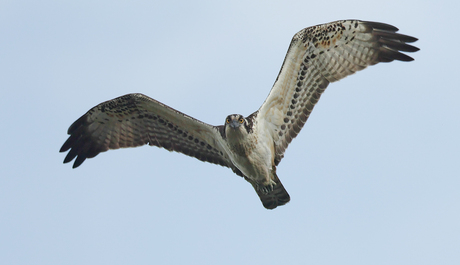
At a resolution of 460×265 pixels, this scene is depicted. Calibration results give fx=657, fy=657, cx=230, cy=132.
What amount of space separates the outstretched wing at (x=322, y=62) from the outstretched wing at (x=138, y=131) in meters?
1.18

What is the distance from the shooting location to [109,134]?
12.5m

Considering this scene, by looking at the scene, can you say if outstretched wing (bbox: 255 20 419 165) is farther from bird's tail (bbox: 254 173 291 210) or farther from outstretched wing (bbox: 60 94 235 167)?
outstretched wing (bbox: 60 94 235 167)

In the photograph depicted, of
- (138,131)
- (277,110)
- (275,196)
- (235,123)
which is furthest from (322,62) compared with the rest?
(138,131)

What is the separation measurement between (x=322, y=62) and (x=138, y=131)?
144 inches

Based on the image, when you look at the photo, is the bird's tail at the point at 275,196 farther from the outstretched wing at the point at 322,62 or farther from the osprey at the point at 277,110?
the outstretched wing at the point at 322,62

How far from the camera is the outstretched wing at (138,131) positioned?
11.9 m

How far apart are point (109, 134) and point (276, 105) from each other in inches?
129

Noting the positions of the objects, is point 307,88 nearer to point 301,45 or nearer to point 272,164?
point 301,45

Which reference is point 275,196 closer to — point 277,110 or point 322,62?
point 277,110

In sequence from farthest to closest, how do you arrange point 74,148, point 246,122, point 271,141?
1. point 74,148
2. point 271,141
3. point 246,122

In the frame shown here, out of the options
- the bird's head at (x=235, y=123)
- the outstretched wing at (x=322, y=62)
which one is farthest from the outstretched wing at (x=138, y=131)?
the outstretched wing at (x=322, y=62)

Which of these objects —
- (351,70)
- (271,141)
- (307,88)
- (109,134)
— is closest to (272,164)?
(271,141)

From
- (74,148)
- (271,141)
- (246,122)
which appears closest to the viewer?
(246,122)

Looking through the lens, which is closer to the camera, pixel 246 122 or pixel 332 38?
pixel 246 122
